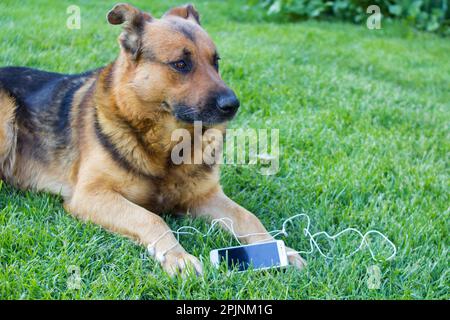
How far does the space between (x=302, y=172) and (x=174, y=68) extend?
1562mm

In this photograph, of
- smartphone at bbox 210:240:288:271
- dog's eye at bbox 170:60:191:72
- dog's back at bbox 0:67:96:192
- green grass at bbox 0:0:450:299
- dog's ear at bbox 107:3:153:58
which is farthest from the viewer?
dog's back at bbox 0:67:96:192

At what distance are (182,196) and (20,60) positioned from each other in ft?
11.0

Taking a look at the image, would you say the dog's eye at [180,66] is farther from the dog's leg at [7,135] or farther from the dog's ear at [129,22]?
the dog's leg at [7,135]

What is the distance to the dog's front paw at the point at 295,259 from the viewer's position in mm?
2971

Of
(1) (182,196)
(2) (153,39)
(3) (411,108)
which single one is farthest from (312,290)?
(3) (411,108)

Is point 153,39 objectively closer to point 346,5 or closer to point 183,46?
point 183,46

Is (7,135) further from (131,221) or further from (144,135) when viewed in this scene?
(131,221)

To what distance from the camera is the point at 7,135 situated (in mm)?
3840

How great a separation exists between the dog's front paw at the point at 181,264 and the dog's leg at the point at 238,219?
0.50m

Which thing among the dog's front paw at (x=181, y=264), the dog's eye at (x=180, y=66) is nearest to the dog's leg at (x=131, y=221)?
the dog's front paw at (x=181, y=264)

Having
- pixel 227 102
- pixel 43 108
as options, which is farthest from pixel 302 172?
pixel 43 108

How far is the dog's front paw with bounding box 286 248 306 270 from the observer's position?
2.97 metres

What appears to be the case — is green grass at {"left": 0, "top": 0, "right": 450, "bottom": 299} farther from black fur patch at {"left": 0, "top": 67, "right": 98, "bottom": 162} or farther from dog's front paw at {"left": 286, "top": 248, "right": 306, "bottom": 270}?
black fur patch at {"left": 0, "top": 67, "right": 98, "bottom": 162}

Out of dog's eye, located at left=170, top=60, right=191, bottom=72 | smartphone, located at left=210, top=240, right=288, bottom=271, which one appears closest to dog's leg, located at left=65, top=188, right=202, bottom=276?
smartphone, located at left=210, top=240, right=288, bottom=271
